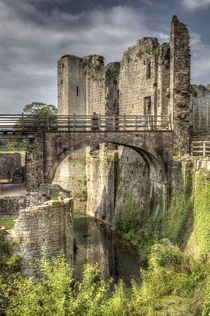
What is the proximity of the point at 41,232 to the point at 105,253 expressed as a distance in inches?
297

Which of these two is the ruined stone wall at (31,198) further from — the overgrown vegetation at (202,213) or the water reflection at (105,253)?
the overgrown vegetation at (202,213)

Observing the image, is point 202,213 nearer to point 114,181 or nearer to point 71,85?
point 114,181

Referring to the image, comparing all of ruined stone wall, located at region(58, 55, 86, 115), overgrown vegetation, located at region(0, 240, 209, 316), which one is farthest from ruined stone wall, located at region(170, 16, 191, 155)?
ruined stone wall, located at region(58, 55, 86, 115)

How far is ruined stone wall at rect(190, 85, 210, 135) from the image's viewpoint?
24.6 m

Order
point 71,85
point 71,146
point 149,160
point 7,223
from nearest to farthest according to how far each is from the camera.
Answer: point 7,223 < point 71,146 < point 149,160 < point 71,85

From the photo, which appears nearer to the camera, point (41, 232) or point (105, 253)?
point (41, 232)

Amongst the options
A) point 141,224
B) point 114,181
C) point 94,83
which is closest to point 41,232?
point 141,224

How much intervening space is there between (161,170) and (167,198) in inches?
70.5

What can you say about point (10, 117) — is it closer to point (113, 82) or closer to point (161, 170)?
point (161, 170)

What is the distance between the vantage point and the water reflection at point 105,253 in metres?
15.1

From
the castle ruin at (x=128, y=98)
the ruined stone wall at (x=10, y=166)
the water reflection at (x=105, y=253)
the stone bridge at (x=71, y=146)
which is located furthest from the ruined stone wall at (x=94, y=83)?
the water reflection at (x=105, y=253)

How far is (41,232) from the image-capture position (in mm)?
11367

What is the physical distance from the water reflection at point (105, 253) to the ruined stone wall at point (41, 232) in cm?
356

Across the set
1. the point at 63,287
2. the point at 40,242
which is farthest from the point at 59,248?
the point at 63,287
